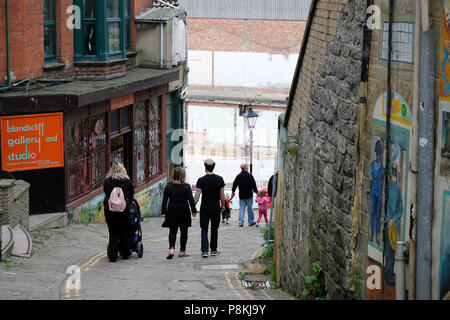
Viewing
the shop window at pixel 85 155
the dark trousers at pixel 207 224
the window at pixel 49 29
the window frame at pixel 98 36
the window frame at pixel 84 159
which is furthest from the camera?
the window frame at pixel 98 36

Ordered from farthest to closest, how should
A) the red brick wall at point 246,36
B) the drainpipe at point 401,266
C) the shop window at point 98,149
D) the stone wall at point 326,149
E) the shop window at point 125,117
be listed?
the red brick wall at point 246,36, the shop window at point 125,117, the shop window at point 98,149, the stone wall at point 326,149, the drainpipe at point 401,266

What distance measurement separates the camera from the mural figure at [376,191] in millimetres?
6270

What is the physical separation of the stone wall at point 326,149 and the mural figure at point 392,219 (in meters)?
0.78

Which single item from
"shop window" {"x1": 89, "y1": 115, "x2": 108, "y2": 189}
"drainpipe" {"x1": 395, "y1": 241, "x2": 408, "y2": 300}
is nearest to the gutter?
"drainpipe" {"x1": 395, "y1": 241, "x2": 408, "y2": 300}

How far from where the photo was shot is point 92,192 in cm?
1902

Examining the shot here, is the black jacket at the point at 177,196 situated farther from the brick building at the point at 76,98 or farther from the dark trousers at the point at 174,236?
the brick building at the point at 76,98

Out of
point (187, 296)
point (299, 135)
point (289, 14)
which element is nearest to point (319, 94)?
point (299, 135)

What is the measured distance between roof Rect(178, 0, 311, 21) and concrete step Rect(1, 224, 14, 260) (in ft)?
117

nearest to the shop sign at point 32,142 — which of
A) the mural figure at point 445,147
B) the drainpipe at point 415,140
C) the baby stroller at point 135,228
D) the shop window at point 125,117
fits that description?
the shop window at point 125,117

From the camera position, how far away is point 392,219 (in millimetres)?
5984

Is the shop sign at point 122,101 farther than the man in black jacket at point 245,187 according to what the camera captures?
Yes

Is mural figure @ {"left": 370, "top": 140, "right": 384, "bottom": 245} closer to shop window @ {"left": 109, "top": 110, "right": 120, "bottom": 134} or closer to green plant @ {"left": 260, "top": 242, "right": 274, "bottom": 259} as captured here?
green plant @ {"left": 260, "top": 242, "right": 274, "bottom": 259}

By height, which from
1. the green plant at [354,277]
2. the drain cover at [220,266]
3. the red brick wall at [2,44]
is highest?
the red brick wall at [2,44]

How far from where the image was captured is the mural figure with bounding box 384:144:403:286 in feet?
19.3
